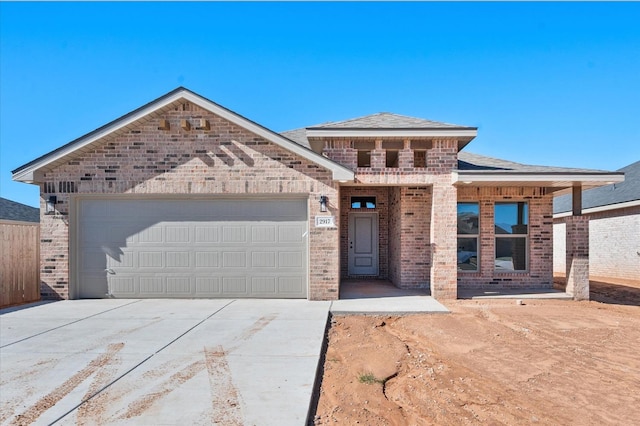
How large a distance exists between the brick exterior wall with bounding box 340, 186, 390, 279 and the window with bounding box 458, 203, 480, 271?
2422 mm

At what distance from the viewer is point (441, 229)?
27.9 ft

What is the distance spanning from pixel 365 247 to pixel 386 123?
175 inches

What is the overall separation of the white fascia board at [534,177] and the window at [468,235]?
184 centimetres

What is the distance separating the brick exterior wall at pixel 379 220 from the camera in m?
11.7

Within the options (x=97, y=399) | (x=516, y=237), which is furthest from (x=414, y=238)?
(x=97, y=399)

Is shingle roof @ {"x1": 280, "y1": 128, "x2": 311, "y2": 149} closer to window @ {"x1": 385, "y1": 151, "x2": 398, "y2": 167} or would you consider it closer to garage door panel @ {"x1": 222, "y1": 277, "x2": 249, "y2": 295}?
window @ {"x1": 385, "y1": 151, "x2": 398, "y2": 167}

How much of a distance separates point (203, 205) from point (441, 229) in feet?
19.0

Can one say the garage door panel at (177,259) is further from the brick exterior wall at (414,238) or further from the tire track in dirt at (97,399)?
the brick exterior wall at (414,238)

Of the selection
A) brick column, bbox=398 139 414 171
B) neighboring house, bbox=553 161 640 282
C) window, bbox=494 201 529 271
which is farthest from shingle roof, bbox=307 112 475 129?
neighboring house, bbox=553 161 640 282

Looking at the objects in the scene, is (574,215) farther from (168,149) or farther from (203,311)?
(168,149)

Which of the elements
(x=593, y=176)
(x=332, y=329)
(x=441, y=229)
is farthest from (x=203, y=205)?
(x=593, y=176)

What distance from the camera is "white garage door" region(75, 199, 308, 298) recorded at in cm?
860

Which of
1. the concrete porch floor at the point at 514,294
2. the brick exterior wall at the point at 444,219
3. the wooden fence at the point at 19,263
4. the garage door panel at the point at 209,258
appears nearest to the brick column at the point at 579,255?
the concrete porch floor at the point at 514,294

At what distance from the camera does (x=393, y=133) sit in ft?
27.7
